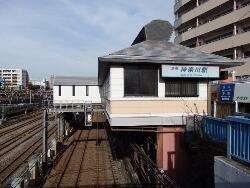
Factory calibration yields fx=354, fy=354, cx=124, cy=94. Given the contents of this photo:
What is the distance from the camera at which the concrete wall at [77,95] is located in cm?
3494

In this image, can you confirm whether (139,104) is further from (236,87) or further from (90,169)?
(236,87)

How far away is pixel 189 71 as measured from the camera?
16672 millimetres

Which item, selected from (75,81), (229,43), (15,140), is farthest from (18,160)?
(229,43)

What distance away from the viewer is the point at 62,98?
115 ft

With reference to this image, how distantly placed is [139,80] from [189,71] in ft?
7.90

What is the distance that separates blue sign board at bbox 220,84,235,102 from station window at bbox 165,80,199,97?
7.45 metres

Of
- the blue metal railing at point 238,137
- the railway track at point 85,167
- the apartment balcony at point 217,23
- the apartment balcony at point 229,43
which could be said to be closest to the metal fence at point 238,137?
the blue metal railing at point 238,137

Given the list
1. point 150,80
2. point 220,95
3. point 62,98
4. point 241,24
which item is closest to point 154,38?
point 150,80

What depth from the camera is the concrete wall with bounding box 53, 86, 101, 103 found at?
34.9 meters

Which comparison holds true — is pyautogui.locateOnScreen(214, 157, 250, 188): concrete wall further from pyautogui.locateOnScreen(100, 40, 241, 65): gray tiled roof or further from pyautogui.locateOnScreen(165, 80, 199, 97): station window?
pyautogui.locateOnScreen(165, 80, 199, 97): station window

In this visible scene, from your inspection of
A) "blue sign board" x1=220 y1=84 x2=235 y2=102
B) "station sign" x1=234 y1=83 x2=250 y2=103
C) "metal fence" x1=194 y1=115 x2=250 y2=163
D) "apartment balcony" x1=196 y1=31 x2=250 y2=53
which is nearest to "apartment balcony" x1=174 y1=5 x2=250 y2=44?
"apartment balcony" x1=196 y1=31 x2=250 y2=53

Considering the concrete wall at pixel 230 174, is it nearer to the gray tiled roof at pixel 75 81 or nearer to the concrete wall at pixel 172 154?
the concrete wall at pixel 172 154

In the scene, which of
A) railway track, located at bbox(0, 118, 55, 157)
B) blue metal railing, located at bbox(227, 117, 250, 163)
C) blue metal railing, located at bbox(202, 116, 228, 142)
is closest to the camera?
blue metal railing, located at bbox(227, 117, 250, 163)

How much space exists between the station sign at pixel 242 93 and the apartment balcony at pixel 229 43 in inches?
777
